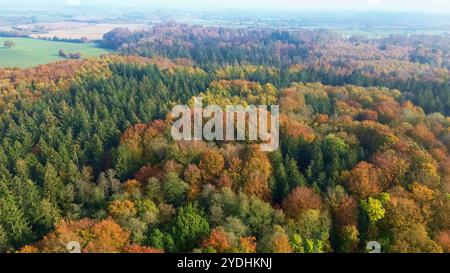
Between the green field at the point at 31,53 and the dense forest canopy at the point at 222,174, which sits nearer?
the dense forest canopy at the point at 222,174

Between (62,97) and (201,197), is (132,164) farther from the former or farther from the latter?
(62,97)

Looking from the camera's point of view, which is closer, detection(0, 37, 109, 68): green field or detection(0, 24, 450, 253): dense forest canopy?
detection(0, 24, 450, 253): dense forest canopy

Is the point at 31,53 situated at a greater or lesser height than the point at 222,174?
greater

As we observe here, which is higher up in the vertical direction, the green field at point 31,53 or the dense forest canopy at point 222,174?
the green field at point 31,53

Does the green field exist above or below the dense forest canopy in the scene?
above
